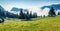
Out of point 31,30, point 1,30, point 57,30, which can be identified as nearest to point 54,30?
point 57,30

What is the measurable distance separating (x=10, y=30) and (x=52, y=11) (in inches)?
4776

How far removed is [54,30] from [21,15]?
155400 millimetres

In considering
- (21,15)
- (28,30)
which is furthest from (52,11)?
(28,30)

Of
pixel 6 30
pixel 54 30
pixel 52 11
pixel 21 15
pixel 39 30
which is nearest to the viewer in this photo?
pixel 54 30

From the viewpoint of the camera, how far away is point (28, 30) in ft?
118

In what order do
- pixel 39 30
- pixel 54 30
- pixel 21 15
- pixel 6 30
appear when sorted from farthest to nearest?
1. pixel 21 15
2. pixel 6 30
3. pixel 39 30
4. pixel 54 30

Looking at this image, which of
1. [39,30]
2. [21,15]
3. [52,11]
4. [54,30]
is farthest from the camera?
[21,15]

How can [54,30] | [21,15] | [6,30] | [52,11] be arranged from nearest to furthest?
[54,30]
[6,30]
[52,11]
[21,15]

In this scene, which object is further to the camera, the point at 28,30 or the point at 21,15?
the point at 21,15

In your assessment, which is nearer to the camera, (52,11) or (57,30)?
(57,30)

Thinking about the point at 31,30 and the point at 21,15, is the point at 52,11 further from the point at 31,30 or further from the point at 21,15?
the point at 31,30

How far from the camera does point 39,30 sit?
34656 millimetres

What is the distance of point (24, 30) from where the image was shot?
35.9 meters

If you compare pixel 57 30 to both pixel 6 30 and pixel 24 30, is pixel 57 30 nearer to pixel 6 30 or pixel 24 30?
pixel 24 30
